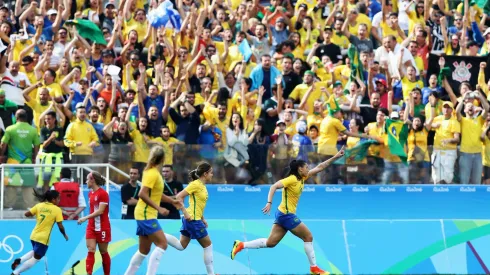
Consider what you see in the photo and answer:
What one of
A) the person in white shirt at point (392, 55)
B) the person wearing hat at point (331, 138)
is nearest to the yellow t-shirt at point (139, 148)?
the person wearing hat at point (331, 138)

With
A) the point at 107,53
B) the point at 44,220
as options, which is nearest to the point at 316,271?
the point at 44,220

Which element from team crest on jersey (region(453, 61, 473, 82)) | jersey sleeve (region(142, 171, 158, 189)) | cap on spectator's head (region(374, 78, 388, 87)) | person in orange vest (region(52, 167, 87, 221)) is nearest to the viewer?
jersey sleeve (region(142, 171, 158, 189))

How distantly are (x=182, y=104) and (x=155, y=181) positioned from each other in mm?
7632

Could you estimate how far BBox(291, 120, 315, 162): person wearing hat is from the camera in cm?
Answer: 2369

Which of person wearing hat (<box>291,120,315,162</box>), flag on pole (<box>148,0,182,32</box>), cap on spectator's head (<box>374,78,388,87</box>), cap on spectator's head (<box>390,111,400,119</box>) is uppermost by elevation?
flag on pole (<box>148,0,182,32</box>)

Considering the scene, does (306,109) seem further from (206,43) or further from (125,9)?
(125,9)

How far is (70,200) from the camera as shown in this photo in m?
21.2

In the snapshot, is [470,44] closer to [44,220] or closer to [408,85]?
[408,85]

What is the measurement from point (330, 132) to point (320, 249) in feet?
12.8

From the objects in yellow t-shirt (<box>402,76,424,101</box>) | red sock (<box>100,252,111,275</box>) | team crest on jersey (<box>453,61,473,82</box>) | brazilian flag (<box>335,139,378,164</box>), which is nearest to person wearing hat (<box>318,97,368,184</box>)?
brazilian flag (<box>335,139,378,164</box>)

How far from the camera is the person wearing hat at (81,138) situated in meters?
23.1

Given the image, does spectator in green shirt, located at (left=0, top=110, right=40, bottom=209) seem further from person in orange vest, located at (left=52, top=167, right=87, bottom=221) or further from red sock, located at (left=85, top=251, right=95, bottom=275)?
red sock, located at (left=85, top=251, right=95, bottom=275)

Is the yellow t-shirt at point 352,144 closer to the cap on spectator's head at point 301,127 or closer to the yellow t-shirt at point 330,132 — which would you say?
the yellow t-shirt at point 330,132

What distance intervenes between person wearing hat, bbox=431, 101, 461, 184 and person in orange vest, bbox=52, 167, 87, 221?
668 centimetres
